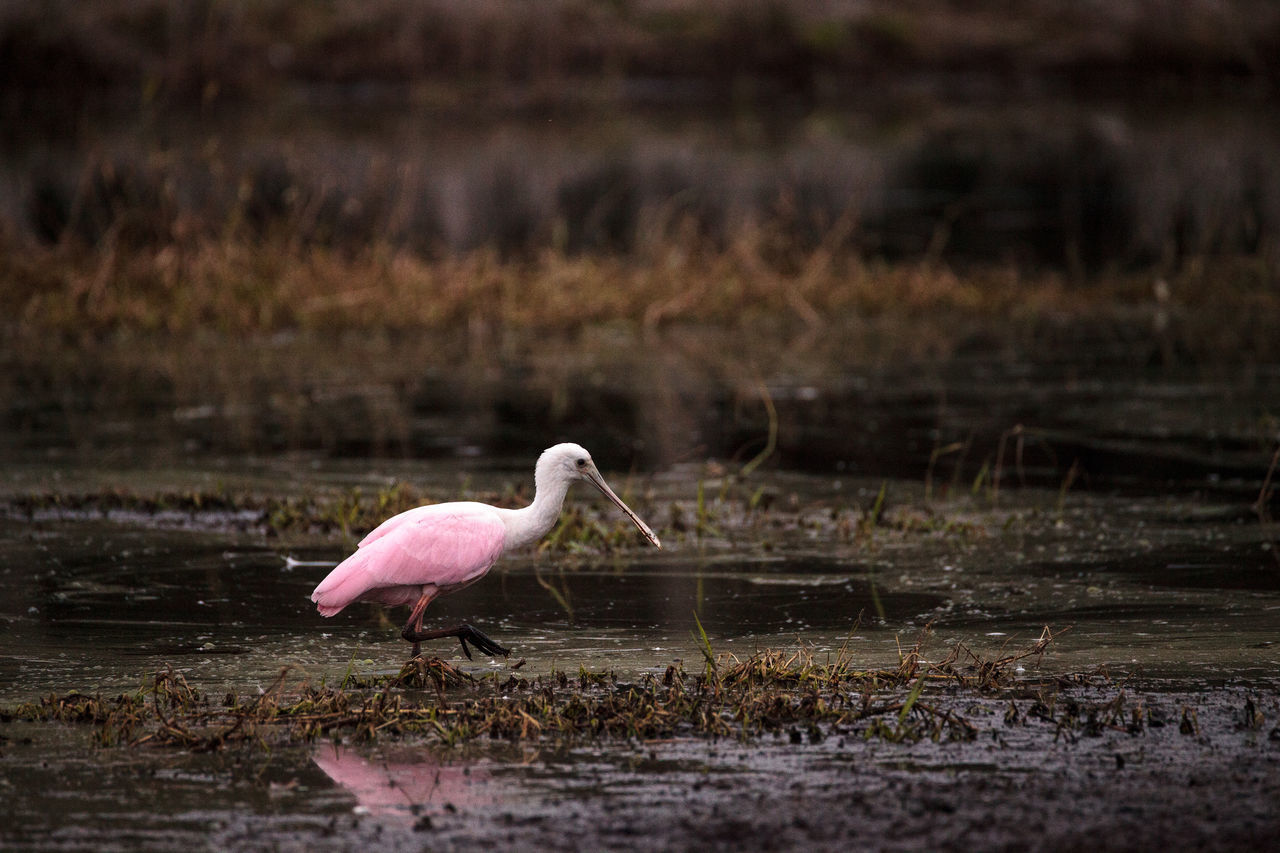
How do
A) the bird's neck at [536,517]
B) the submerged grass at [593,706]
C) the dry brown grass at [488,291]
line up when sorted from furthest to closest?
1. the dry brown grass at [488,291]
2. the bird's neck at [536,517]
3. the submerged grass at [593,706]

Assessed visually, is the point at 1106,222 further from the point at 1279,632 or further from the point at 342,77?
the point at 342,77

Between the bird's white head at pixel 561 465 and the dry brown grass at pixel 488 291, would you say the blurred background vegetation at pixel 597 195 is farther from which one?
the bird's white head at pixel 561 465

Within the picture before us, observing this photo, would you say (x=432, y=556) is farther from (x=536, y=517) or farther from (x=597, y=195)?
(x=597, y=195)

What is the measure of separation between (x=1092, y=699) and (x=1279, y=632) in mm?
1426

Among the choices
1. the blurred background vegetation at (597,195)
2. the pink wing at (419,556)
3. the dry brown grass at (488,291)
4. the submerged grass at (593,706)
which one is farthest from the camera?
the dry brown grass at (488,291)

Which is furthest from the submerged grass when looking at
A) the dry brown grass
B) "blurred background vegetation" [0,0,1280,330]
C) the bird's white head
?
the dry brown grass

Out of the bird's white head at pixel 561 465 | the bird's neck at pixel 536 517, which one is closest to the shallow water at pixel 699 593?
the bird's neck at pixel 536 517

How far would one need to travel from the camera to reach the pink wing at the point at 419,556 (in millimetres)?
7000

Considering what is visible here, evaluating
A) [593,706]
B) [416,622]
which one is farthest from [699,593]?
[593,706]

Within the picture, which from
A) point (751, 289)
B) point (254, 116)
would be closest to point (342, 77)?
point (254, 116)

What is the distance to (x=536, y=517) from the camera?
7.28m

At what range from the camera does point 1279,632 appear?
7.58m

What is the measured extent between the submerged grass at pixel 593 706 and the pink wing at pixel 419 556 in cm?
33

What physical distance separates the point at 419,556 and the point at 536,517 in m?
0.52
